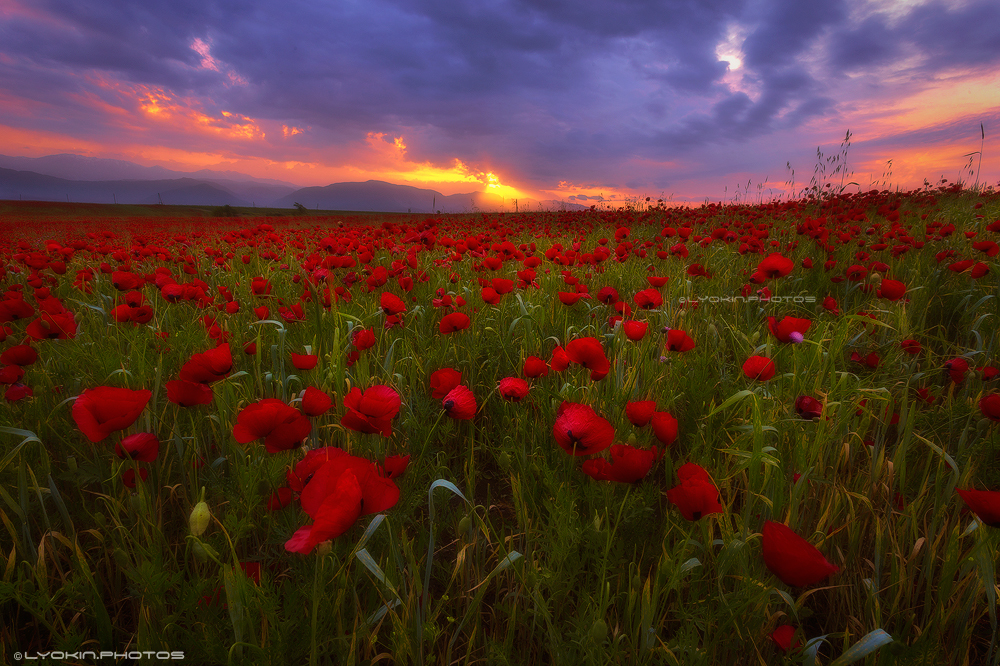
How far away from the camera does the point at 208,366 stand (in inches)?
46.1

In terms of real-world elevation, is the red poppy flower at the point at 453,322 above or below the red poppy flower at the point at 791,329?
below

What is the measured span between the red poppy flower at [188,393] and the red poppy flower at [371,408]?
1.54 ft

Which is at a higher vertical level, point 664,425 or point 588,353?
point 588,353

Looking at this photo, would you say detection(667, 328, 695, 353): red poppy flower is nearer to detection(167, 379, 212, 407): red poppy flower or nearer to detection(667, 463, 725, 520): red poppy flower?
detection(667, 463, 725, 520): red poppy flower

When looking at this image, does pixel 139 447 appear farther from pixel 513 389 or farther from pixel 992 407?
pixel 992 407

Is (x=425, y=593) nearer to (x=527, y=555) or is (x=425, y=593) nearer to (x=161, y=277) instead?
(x=527, y=555)

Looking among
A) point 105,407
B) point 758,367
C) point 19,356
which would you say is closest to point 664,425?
point 758,367

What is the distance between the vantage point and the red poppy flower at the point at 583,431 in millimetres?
1088

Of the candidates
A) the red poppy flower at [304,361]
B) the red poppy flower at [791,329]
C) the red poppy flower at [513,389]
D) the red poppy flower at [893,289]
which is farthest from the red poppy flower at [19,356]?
the red poppy flower at [893,289]

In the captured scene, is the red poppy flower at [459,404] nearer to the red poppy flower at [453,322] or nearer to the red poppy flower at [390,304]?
the red poppy flower at [453,322]

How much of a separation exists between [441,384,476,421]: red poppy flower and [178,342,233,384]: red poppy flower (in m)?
0.62

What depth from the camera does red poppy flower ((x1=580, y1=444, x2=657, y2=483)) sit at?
3.37 feet

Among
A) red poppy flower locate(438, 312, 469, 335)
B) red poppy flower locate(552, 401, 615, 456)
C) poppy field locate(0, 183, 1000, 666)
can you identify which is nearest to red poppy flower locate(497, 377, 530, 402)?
poppy field locate(0, 183, 1000, 666)

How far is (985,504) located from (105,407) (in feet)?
6.34
